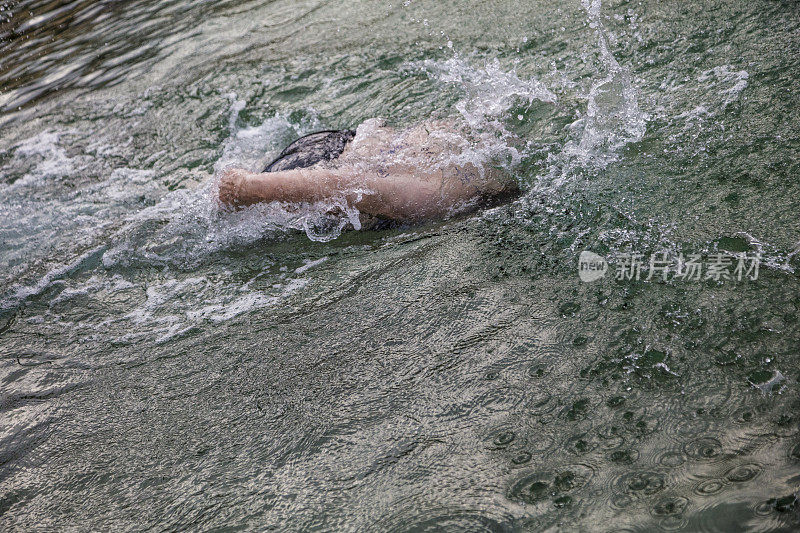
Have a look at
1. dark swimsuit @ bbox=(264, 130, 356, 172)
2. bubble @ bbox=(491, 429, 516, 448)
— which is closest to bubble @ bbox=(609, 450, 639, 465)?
bubble @ bbox=(491, 429, 516, 448)

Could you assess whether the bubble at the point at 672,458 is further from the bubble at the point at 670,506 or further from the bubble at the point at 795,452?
the bubble at the point at 795,452

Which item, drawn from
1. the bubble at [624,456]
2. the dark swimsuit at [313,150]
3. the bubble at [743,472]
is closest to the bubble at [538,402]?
the bubble at [624,456]

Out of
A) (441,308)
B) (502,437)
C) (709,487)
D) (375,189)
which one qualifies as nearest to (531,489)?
(502,437)

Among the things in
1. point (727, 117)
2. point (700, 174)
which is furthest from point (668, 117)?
point (700, 174)

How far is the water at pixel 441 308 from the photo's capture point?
165cm

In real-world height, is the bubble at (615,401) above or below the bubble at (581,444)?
above

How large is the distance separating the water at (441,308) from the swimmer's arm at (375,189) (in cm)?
10

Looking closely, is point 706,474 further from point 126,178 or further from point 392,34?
point 392,34

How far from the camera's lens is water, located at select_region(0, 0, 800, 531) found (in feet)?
5.41

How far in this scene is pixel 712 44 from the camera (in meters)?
3.26

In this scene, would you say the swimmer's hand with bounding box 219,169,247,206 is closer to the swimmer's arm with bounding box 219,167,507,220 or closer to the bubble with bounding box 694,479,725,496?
the swimmer's arm with bounding box 219,167,507,220

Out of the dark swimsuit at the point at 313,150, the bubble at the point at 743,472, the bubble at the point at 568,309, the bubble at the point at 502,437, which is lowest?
the bubble at the point at 743,472

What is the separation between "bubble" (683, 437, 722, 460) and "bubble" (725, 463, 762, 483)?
5 cm

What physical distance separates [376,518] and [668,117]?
2.27 meters
